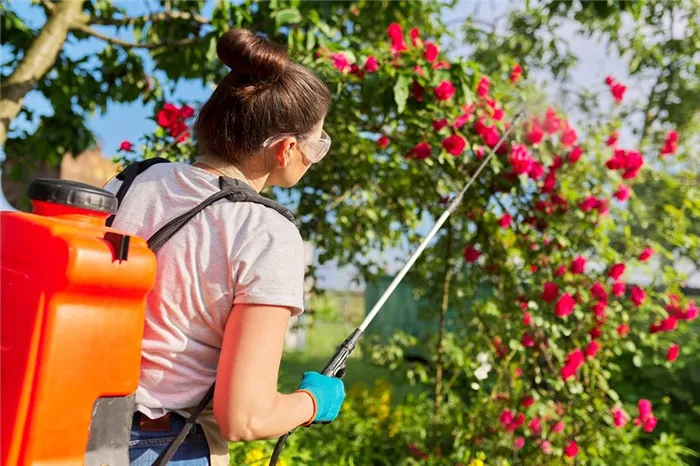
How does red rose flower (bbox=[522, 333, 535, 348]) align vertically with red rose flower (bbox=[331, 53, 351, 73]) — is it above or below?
below

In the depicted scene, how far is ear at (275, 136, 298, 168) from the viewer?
1.27m

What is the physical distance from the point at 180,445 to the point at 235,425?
0.18 meters

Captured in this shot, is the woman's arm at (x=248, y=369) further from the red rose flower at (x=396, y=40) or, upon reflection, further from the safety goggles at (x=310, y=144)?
the red rose flower at (x=396, y=40)

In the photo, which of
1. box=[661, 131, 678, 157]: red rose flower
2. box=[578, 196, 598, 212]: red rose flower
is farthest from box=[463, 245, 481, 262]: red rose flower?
box=[661, 131, 678, 157]: red rose flower

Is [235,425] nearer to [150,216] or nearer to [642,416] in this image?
[150,216]

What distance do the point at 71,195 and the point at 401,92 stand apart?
7.87 feet

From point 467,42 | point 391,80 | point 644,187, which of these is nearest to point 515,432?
point 391,80

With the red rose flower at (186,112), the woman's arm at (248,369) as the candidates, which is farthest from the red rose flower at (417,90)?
the woman's arm at (248,369)

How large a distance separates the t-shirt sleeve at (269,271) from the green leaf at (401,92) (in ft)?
7.22

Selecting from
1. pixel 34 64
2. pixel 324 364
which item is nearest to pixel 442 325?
pixel 324 364

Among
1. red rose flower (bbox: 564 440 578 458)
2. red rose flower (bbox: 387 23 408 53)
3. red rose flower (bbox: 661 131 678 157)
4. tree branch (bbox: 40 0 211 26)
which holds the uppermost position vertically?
tree branch (bbox: 40 0 211 26)

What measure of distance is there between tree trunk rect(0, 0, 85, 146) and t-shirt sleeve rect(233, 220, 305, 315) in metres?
3.73

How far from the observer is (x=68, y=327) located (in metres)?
0.98

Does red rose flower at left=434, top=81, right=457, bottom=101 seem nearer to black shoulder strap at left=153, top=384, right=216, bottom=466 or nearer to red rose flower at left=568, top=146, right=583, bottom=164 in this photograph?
red rose flower at left=568, top=146, right=583, bottom=164
